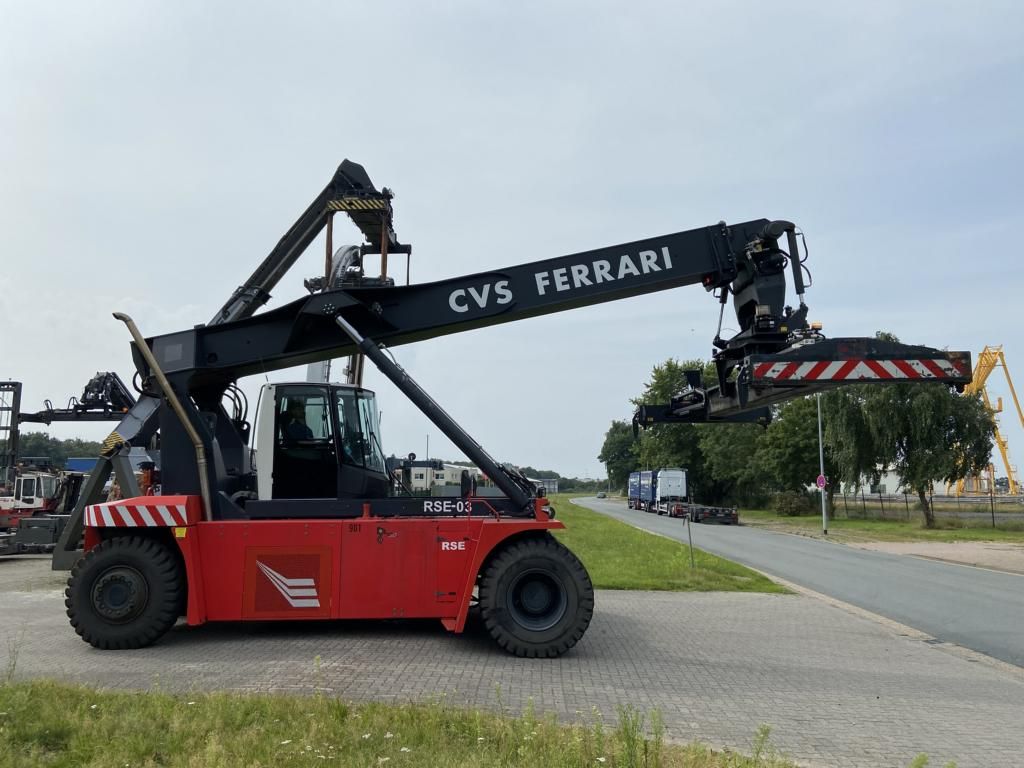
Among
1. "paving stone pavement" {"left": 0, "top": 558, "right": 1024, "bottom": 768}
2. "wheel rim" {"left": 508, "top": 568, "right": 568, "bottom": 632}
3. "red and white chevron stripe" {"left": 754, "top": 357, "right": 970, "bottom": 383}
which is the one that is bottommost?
"paving stone pavement" {"left": 0, "top": 558, "right": 1024, "bottom": 768}

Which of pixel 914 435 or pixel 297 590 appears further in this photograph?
pixel 914 435

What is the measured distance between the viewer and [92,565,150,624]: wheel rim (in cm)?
816

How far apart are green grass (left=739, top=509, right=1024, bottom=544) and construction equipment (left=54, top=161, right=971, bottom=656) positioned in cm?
2770

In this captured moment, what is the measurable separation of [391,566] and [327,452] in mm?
1680

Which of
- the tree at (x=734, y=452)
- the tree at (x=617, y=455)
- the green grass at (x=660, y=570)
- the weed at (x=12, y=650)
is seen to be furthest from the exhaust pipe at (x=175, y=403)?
the tree at (x=617, y=455)

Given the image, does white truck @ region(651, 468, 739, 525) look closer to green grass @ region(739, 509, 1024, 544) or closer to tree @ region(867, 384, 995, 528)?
green grass @ region(739, 509, 1024, 544)

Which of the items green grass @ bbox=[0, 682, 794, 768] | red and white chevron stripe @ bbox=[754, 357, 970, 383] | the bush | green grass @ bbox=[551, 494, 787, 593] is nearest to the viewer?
green grass @ bbox=[0, 682, 794, 768]

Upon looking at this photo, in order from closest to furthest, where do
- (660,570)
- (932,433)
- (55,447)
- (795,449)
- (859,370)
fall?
1. (859,370)
2. (660,570)
3. (932,433)
4. (795,449)
5. (55,447)

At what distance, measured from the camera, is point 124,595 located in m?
8.21

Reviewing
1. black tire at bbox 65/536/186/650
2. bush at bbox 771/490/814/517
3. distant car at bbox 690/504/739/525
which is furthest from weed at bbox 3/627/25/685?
bush at bbox 771/490/814/517

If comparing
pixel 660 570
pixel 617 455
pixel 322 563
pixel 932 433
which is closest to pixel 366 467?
pixel 322 563

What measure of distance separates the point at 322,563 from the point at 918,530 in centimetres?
3777

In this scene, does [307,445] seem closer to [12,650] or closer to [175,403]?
[175,403]

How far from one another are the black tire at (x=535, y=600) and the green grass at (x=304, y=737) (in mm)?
2322
